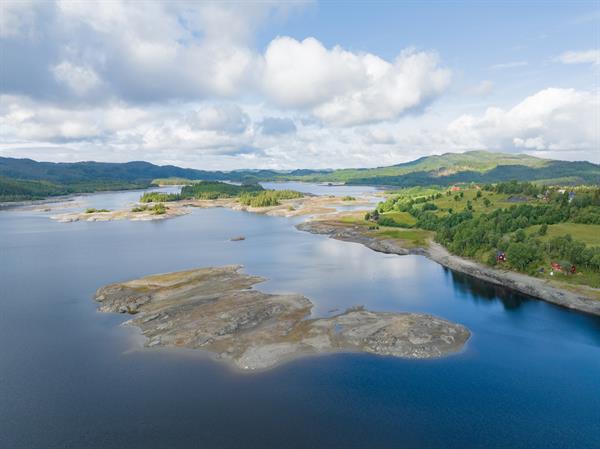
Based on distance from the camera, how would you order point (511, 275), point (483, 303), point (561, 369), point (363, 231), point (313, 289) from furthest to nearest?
point (363, 231) → point (511, 275) → point (313, 289) → point (483, 303) → point (561, 369)

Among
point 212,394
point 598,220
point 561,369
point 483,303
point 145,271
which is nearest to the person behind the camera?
point 212,394

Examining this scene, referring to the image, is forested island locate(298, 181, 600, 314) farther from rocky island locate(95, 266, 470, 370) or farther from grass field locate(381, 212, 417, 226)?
rocky island locate(95, 266, 470, 370)

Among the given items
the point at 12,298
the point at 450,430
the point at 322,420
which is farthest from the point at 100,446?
the point at 12,298

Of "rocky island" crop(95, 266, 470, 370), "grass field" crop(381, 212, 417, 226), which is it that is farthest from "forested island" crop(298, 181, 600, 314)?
"rocky island" crop(95, 266, 470, 370)

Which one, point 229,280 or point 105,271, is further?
point 105,271

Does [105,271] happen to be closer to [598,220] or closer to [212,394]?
[212,394]

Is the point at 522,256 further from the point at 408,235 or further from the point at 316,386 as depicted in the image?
the point at 316,386
